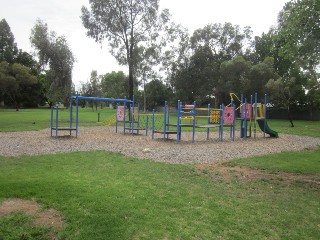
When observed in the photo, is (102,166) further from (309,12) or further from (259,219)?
(309,12)

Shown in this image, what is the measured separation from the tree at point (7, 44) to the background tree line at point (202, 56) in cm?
1048

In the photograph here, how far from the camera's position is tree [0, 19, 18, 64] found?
254ft

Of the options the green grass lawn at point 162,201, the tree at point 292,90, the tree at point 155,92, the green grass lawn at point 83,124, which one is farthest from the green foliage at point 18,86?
the green grass lawn at point 162,201

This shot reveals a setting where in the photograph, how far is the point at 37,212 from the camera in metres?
→ 5.29

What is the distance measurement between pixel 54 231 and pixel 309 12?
31.2 ft

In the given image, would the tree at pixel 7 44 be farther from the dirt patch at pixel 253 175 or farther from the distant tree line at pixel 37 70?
the dirt patch at pixel 253 175

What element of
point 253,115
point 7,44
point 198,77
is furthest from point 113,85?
point 253,115

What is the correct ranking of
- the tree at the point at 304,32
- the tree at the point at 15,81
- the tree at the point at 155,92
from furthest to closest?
the tree at the point at 155,92, the tree at the point at 15,81, the tree at the point at 304,32

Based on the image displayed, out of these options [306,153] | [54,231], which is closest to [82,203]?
[54,231]

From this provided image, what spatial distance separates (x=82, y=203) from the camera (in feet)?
18.5

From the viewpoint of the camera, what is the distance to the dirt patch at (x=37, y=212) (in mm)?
4852

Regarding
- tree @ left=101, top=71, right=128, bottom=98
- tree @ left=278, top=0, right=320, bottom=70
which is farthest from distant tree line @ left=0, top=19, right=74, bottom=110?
tree @ left=278, top=0, right=320, bottom=70

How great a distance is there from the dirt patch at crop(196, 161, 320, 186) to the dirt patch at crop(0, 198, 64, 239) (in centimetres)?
452

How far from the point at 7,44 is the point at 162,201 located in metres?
83.5
